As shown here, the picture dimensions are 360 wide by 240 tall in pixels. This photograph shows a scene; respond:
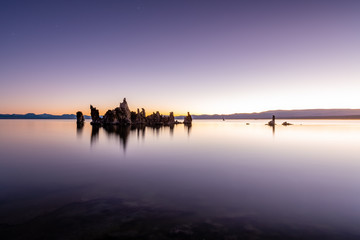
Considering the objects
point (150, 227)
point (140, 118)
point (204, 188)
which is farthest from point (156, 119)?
point (150, 227)

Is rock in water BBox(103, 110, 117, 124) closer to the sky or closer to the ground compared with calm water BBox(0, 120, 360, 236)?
closer to the sky

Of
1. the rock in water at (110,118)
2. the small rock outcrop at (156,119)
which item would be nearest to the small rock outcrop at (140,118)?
the small rock outcrop at (156,119)

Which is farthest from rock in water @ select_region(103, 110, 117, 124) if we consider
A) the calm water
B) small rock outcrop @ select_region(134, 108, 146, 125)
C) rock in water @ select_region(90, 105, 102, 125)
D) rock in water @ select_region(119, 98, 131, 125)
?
the calm water

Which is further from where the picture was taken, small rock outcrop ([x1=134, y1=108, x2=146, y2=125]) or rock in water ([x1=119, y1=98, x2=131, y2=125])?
small rock outcrop ([x1=134, y1=108, x2=146, y2=125])

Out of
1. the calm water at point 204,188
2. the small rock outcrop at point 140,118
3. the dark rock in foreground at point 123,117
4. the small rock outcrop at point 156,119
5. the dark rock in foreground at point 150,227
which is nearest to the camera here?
the dark rock in foreground at point 150,227

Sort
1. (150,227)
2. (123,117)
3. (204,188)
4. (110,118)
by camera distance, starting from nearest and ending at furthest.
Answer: (150,227) → (204,188) → (110,118) → (123,117)

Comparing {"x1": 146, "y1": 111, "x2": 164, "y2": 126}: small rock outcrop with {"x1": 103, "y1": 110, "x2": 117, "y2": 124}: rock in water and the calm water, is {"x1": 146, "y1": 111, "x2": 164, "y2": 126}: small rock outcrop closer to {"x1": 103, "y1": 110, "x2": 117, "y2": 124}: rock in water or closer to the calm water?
{"x1": 103, "y1": 110, "x2": 117, "y2": 124}: rock in water

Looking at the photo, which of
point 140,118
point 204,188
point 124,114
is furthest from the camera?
point 140,118

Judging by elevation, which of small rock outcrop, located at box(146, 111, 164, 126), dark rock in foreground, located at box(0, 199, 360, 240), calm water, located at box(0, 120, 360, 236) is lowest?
calm water, located at box(0, 120, 360, 236)

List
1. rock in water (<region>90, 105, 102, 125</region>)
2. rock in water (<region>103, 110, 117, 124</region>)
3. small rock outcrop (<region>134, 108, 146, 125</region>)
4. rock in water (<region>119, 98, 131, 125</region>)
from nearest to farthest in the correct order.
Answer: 1. rock in water (<region>103, 110, 117, 124</region>)
2. rock in water (<region>119, 98, 131, 125</region>)
3. rock in water (<region>90, 105, 102, 125</region>)
4. small rock outcrop (<region>134, 108, 146, 125</region>)

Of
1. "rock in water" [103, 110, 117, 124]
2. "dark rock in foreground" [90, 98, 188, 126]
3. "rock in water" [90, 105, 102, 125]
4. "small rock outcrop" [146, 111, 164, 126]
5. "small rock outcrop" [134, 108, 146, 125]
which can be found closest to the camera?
"rock in water" [103, 110, 117, 124]

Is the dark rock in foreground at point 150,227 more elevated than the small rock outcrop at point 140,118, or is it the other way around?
the small rock outcrop at point 140,118

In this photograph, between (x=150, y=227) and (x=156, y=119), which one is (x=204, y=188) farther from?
(x=156, y=119)

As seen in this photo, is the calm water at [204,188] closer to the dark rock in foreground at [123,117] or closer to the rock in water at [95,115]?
the dark rock in foreground at [123,117]
